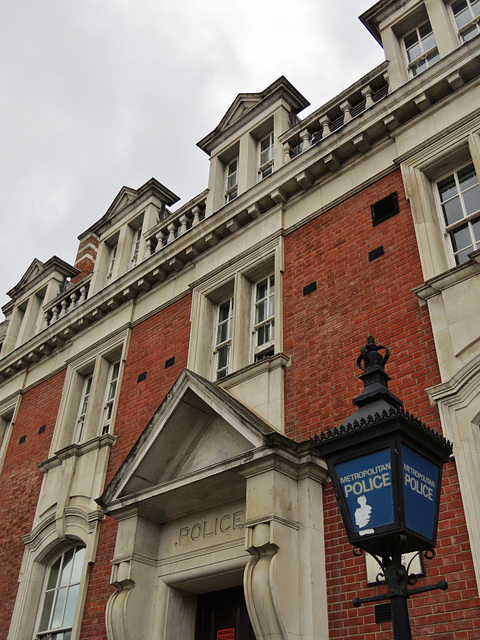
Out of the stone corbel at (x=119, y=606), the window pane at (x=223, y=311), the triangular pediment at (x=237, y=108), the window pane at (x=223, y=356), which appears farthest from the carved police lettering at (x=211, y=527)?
the triangular pediment at (x=237, y=108)

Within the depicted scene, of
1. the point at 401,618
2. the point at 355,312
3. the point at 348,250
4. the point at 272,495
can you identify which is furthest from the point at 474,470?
the point at 348,250

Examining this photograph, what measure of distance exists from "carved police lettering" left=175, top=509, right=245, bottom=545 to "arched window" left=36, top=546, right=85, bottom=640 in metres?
2.85

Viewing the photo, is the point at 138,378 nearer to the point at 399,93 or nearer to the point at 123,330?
the point at 123,330

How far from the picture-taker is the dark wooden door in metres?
7.61

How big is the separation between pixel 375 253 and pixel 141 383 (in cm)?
490

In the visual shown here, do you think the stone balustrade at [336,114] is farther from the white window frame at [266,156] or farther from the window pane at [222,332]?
the window pane at [222,332]

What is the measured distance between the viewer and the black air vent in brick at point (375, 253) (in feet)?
27.0

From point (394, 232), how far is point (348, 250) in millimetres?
753

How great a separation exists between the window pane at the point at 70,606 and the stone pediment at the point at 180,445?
2474 mm

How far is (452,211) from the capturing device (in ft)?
26.1

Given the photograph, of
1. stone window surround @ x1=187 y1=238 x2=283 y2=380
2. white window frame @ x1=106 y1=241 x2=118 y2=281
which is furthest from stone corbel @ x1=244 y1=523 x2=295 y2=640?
white window frame @ x1=106 y1=241 x2=118 y2=281

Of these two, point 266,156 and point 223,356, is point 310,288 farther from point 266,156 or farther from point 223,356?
point 266,156

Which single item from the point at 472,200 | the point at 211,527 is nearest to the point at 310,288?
the point at 472,200

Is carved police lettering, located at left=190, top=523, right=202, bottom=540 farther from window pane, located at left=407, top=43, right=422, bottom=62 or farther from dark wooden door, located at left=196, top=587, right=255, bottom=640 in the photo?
window pane, located at left=407, top=43, right=422, bottom=62
